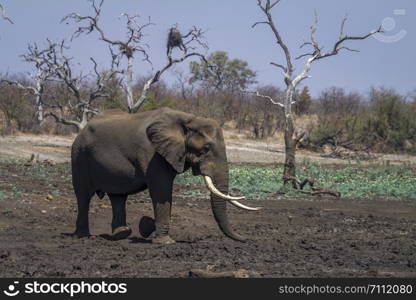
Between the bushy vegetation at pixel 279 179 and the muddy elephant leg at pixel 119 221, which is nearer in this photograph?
the muddy elephant leg at pixel 119 221

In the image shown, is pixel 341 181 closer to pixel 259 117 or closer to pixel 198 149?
pixel 198 149

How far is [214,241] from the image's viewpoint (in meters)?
10.2

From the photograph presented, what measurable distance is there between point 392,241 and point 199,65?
59.0 metres

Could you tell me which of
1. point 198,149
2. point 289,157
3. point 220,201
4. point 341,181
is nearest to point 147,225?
point 220,201

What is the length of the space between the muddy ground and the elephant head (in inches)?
22.2

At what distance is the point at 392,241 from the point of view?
10.6 m

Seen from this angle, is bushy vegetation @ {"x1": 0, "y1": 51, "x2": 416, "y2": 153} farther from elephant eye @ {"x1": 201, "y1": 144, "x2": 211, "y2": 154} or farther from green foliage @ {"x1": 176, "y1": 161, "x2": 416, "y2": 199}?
elephant eye @ {"x1": 201, "y1": 144, "x2": 211, "y2": 154}

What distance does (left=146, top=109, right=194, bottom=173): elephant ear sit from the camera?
33.2 feet

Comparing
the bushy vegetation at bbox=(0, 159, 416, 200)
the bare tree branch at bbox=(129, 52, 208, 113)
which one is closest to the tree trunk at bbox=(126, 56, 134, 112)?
the bare tree branch at bbox=(129, 52, 208, 113)

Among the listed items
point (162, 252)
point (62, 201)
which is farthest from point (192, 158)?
point (62, 201)

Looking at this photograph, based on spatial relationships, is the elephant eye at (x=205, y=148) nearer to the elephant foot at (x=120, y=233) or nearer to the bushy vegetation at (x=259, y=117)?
the elephant foot at (x=120, y=233)

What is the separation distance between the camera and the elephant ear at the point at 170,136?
10117 mm

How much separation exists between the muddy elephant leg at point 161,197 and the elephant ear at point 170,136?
0.62ft

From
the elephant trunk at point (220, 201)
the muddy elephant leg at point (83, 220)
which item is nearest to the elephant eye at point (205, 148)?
the elephant trunk at point (220, 201)
